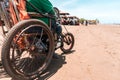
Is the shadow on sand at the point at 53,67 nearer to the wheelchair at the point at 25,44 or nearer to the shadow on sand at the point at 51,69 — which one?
the shadow on sand at the point at 51,69

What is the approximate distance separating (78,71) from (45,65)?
761 millimetres

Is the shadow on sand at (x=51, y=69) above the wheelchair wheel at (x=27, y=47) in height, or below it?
below

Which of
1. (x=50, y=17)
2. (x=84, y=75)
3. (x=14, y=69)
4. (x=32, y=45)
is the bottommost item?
(x=84, y=75)

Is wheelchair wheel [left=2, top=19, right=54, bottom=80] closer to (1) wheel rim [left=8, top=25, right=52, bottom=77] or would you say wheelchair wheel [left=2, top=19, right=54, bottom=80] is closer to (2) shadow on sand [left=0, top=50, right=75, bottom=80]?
(1) wheel rim [left=8, top=25, right=52, bottom=77]

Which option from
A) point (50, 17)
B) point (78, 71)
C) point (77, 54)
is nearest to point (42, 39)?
point (50, 17)

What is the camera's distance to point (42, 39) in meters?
5.16

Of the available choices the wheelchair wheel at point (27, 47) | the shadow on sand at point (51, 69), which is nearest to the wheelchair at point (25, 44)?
the wheelchair wheel at point (27, 47)

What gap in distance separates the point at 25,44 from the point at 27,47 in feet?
0.24

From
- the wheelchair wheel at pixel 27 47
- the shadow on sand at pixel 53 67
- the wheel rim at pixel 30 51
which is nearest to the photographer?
the wheelchair wheel at pixel 27 47

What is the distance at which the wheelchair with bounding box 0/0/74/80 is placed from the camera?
12.8 ft

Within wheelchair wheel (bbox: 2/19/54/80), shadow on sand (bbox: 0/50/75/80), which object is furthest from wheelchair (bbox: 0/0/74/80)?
shadow on sand (bbox: 0/50/75/80)

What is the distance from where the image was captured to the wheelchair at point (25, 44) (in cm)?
391

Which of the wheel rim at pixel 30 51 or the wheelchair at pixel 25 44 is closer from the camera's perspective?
the wheelchair at pixel 25 44

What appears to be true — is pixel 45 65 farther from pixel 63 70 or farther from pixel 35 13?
pixel 35 13
